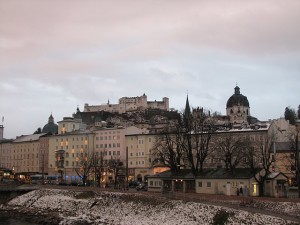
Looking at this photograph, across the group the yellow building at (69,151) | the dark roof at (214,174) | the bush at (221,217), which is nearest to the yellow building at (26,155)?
the yellow building at (69,151)

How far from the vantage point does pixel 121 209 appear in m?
58.7

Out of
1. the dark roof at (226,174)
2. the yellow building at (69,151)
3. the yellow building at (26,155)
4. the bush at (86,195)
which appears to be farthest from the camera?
the yellow building at (26,155)

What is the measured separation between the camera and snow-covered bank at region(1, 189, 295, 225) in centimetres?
4684

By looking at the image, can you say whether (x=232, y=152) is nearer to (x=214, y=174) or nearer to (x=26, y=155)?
(x=214, y=174)

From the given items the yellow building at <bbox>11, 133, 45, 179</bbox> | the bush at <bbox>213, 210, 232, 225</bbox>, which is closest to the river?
the bush at <bbox>213, 210, 232, 225</bbox>

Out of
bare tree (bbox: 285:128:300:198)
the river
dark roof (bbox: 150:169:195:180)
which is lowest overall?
the river

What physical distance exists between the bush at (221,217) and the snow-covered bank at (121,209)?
0.41 m

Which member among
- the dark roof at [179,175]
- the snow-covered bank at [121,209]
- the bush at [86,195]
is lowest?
the snow-covered bank at [121,209]

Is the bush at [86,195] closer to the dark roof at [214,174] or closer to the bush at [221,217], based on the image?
the dark roof at [214,174]

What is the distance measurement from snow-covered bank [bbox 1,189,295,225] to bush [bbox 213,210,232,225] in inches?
16.3

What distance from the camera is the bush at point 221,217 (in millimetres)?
44938

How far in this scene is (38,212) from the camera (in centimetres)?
6481

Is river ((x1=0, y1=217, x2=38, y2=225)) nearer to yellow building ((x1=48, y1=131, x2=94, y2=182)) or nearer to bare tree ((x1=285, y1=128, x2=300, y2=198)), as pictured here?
bare tree ((x1=285, y1=128, x2=300, y2=198))

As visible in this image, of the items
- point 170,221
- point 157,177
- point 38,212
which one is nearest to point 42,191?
point 38,212
